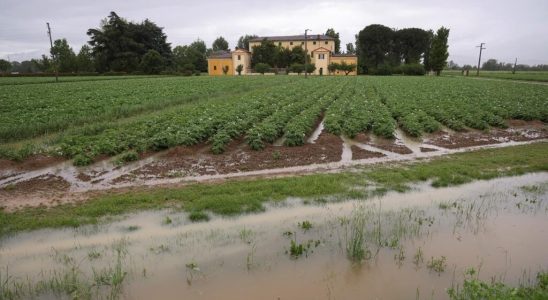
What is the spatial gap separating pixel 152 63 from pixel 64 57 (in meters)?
23.5

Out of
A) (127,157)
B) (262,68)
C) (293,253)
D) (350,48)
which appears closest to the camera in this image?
(293,253)

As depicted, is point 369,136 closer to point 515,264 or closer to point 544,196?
point 544,196

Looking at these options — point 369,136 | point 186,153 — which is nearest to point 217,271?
point 186,153

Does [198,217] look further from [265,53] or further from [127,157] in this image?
[265,53]

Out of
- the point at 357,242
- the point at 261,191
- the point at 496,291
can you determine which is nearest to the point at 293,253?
the point at 357,242

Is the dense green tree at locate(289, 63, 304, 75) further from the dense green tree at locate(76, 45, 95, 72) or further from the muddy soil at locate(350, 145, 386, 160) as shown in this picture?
the muddy soil at locate(350, 145, 386, 160)

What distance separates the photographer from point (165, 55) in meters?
94.6

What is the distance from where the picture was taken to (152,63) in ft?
266

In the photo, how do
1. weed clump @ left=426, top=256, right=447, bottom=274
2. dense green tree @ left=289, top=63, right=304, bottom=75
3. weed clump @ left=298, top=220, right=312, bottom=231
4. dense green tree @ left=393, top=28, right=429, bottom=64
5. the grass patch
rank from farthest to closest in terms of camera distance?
dense green tree @ left=393, top=28, right=429, bottom=64, dense green tree @ left=289, top=63, right=304, bottom=75, weed clump @ left=298, top=220, right=312, bottom=231, weed clump @ left=426, top=256, right=447, bottom=274, the grass patch

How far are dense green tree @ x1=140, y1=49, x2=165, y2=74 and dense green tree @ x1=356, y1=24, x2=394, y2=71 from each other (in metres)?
55.9

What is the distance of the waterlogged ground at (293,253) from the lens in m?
5.00

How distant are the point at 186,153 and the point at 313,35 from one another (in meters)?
97.1

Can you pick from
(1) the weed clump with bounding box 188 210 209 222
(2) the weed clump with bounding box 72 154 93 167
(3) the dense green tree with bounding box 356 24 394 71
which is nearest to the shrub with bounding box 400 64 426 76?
(3) the dense green tree with bounding box 356 24 394 71

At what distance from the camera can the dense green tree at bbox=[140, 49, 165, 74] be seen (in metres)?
80.2
